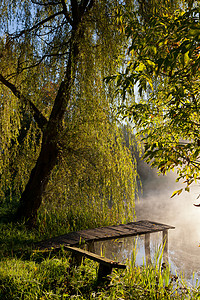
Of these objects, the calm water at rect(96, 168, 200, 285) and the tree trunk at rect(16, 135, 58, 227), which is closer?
the tree trunk at rect(16, 135, 58, 227)

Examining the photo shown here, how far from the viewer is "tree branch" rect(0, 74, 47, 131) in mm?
4827

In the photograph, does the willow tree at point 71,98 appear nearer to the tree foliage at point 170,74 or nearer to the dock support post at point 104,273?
the tree foliage at point 170,74

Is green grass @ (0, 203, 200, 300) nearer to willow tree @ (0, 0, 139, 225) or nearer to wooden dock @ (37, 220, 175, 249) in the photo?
wooden dock @ (37, 220, 175, 249)

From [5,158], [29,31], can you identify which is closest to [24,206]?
A: [5,158]

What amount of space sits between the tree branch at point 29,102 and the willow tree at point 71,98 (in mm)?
15

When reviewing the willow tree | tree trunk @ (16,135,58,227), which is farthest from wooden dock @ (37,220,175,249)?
tree trunk @ (16,135,58,227)

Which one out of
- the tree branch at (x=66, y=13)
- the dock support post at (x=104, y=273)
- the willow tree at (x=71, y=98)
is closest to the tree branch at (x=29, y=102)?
the willow tree at (x=71, y=98)

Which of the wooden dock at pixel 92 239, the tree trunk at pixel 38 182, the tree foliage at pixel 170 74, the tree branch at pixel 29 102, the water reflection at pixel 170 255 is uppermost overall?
the tree branch at pixel 29 102

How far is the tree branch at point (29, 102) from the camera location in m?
4.83

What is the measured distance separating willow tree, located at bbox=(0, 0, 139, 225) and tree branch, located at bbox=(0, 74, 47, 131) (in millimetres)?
15

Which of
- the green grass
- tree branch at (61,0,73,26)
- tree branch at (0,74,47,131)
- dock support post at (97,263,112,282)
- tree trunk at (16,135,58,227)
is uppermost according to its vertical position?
tree branch at (61,0,73,26)

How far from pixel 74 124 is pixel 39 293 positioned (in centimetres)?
259

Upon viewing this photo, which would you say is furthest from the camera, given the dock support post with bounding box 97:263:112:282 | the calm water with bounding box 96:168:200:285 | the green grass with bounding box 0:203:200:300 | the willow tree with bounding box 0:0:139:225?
the calm water with bounding box 96:168:200:285

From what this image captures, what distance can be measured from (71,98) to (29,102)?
1.01 metres
